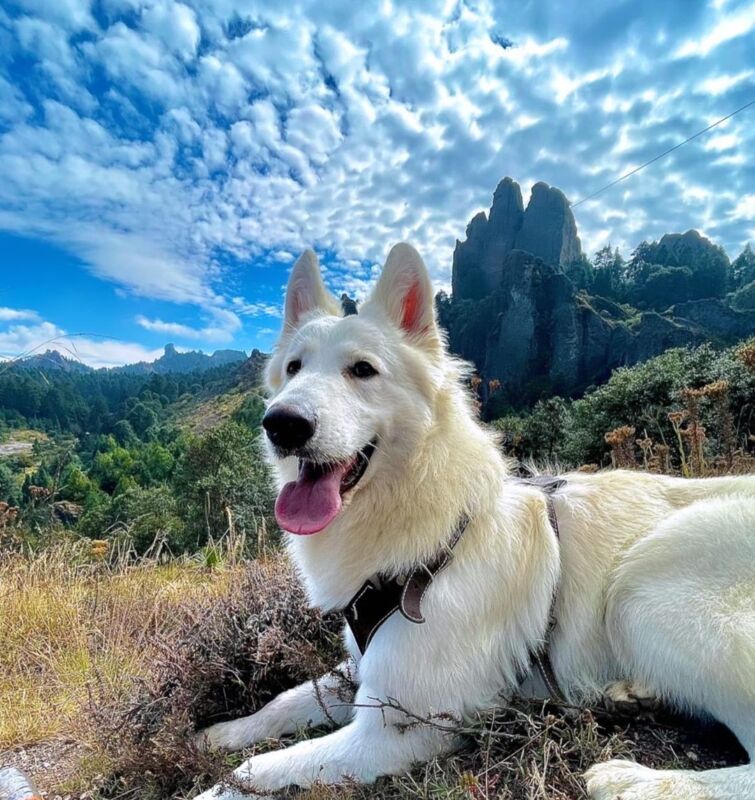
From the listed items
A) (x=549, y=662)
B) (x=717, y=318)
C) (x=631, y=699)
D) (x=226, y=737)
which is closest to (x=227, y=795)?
(x=226, y=737)

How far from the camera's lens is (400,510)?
7.72 feet

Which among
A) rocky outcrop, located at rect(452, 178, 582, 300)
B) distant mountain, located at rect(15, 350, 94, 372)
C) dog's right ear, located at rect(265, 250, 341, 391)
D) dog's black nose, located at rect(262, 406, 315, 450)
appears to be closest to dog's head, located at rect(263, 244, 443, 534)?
dog's black nose, located at rect(262, 406, 315, 450)

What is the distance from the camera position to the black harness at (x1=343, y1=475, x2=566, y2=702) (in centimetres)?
220

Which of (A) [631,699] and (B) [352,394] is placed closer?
(A) [631,699]

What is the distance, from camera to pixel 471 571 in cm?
226

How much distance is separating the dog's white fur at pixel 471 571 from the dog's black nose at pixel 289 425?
48 millimetres

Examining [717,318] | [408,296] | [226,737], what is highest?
[717,318]

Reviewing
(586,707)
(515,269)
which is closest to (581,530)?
(586,707)

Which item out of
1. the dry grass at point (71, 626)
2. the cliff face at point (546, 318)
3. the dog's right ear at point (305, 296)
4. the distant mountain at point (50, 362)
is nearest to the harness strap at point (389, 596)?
the dog's right ear at point (305, 296)

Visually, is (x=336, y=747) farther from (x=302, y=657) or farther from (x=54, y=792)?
(x=54, y=792)

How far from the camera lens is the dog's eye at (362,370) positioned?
2.49 meters

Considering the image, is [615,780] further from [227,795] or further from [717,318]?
[717,318]

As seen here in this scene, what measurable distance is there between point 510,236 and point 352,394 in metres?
143

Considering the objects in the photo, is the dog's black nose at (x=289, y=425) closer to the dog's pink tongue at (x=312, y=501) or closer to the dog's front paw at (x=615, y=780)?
the dog's pink tongue at (x=312, y=501)
